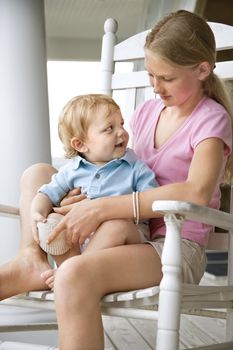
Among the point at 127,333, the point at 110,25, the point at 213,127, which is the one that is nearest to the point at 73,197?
the point at 213,127

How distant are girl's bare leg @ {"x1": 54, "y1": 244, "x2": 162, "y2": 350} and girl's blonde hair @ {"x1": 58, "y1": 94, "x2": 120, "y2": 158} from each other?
288mm

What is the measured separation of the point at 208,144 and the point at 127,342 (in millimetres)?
940

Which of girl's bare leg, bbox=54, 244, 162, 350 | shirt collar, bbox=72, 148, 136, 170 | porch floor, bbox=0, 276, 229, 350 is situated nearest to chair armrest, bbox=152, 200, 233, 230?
girl's bare leg, bbox=54, 244, 162, 350

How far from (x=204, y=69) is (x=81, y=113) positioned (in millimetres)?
264

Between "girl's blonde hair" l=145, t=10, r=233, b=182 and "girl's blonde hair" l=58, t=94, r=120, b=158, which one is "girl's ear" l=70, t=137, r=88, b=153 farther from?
"girl's blonde hair" l=145, t=10, r=233, b=182

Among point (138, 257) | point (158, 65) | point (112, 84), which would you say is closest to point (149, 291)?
point (138, 257)

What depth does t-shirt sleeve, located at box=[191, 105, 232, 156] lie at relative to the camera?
1.31 meters

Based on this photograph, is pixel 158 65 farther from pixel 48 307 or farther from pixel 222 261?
pixel 222 261

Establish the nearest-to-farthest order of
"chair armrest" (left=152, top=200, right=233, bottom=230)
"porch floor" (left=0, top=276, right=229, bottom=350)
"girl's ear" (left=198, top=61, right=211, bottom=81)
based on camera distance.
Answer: "chair armrest" (left=152, top=200, right=233, bottom=230)
"girl's ear" (left=198, top=61, right=211, bottom=81)
"porch floor" (left=0, top=276, right=229, bottom=350)

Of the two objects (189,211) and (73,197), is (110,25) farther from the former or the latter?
(189,211)

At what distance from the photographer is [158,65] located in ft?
4.37

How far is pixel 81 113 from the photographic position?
1.36 meters

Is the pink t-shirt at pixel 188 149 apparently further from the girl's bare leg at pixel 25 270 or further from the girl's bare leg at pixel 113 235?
the girl's bare leg at pixel 25 270

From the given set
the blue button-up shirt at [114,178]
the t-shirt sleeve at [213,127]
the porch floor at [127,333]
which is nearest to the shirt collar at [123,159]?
the blue button-up shirt at [114,178]
